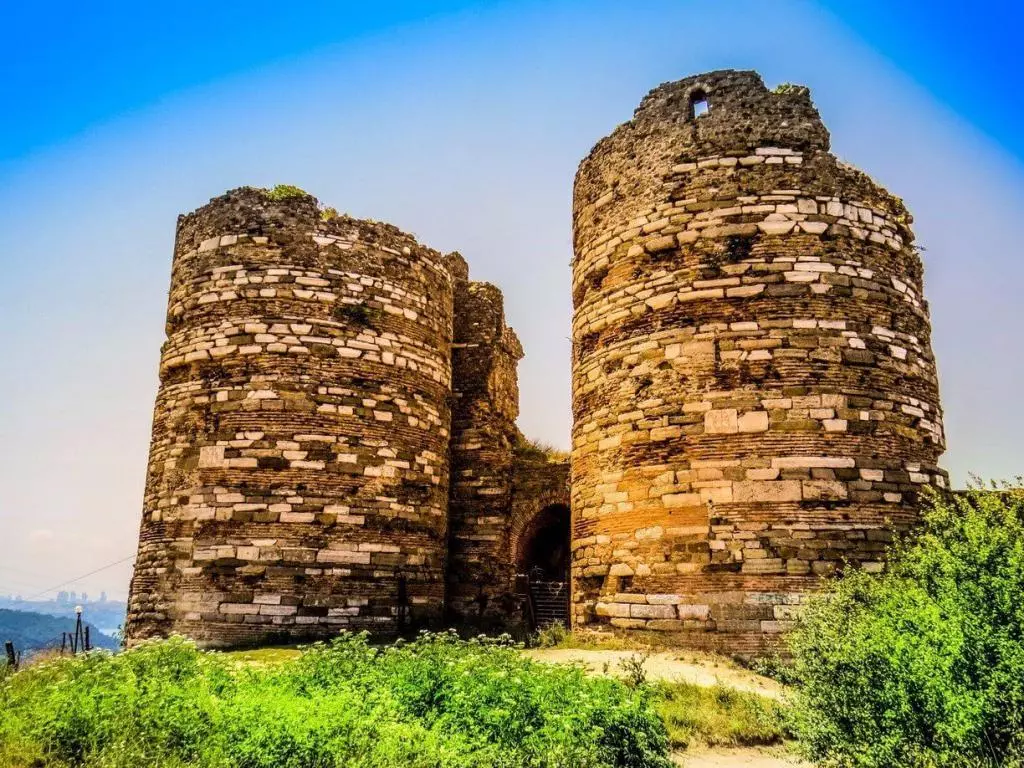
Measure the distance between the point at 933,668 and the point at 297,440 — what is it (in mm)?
10470

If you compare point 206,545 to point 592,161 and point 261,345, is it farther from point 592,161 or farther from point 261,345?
point 592,161

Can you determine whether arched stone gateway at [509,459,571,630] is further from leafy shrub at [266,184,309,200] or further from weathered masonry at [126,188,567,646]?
leafy shrub at [266,184,309,200]

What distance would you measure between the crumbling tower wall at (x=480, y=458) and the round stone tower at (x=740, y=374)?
4.56 meters

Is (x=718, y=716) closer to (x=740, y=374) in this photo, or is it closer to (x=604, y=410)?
(x=740, y=374)

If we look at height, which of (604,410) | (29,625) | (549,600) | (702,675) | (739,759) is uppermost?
(604,410)

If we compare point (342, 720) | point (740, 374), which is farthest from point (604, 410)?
point (342, 720)

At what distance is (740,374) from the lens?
10.2m

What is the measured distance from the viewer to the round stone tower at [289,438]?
12.7 m

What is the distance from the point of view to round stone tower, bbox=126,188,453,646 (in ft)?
41.8

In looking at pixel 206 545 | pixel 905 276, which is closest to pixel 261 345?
pixel 206 545

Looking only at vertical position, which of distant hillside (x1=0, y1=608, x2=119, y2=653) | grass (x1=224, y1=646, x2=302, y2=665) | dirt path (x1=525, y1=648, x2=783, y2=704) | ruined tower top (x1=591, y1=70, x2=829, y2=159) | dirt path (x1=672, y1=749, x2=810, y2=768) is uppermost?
ruined tower top (x1=591, y1=70, x2=829, y2=159)

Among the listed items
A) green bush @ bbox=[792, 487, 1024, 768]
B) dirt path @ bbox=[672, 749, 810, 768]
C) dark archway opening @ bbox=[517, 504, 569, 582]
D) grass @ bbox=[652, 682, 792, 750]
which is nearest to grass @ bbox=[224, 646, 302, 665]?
grass @ bbox=[652, 682, 792, 750]

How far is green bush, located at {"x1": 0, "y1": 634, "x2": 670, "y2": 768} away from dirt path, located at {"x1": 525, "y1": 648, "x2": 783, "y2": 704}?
1870 mm

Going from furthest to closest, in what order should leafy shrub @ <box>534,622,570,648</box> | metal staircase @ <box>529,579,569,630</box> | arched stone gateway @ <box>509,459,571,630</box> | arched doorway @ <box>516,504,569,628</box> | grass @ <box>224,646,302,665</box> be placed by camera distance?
metal staircase @ <box>529,579,569,630</box> → arched doorway @ <box>516,504,569,628</box> → arched stone gateway @ <box>509,459,571,630</box> → leafy shrub @ <box>534,622,570,648</box> → grass @ <box>224,646,302,665</box>
